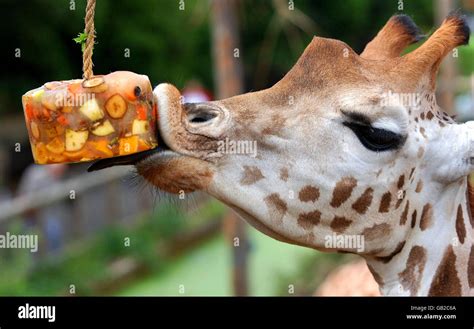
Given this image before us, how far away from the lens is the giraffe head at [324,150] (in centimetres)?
327

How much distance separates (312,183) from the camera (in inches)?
133

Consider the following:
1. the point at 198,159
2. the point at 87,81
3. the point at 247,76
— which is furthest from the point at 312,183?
the point at 247,76

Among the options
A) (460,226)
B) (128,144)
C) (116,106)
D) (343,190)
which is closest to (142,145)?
(128,144)

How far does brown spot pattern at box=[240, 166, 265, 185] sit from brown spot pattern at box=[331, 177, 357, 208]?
11.5 inches

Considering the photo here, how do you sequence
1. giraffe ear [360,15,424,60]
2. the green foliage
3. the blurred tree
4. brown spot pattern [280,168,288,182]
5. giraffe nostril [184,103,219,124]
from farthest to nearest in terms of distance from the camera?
the blurred tree < the green foliage < giraffe ear [360,15,424,60] < brown spot pattern [280,168,288,182] < giraffe nostril [184,103,219,124]

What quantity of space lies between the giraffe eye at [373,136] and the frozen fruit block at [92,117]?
30.5 inches

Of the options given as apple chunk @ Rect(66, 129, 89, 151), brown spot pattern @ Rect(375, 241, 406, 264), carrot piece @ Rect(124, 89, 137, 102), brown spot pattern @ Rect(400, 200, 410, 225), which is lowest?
brown spot pattern @ Rect(375, 241, 406, 264)

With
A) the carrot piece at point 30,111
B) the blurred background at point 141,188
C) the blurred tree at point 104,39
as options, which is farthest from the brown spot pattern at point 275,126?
the blurred tree at point 104,39

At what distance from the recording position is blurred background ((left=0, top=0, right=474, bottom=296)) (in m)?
9.03

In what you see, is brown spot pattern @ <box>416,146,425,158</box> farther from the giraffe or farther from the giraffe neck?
the giraffe neck

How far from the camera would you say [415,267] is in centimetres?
357

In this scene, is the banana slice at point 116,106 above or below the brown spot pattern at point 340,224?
above

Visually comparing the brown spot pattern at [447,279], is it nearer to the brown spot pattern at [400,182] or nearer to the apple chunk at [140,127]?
the brown spot pattern at [400,182]

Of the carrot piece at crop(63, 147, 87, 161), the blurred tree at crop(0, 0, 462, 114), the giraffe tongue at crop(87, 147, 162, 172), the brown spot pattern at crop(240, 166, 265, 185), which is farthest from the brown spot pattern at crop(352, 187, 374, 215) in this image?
the blurred tree at crop(0, 0, 462, 114)
